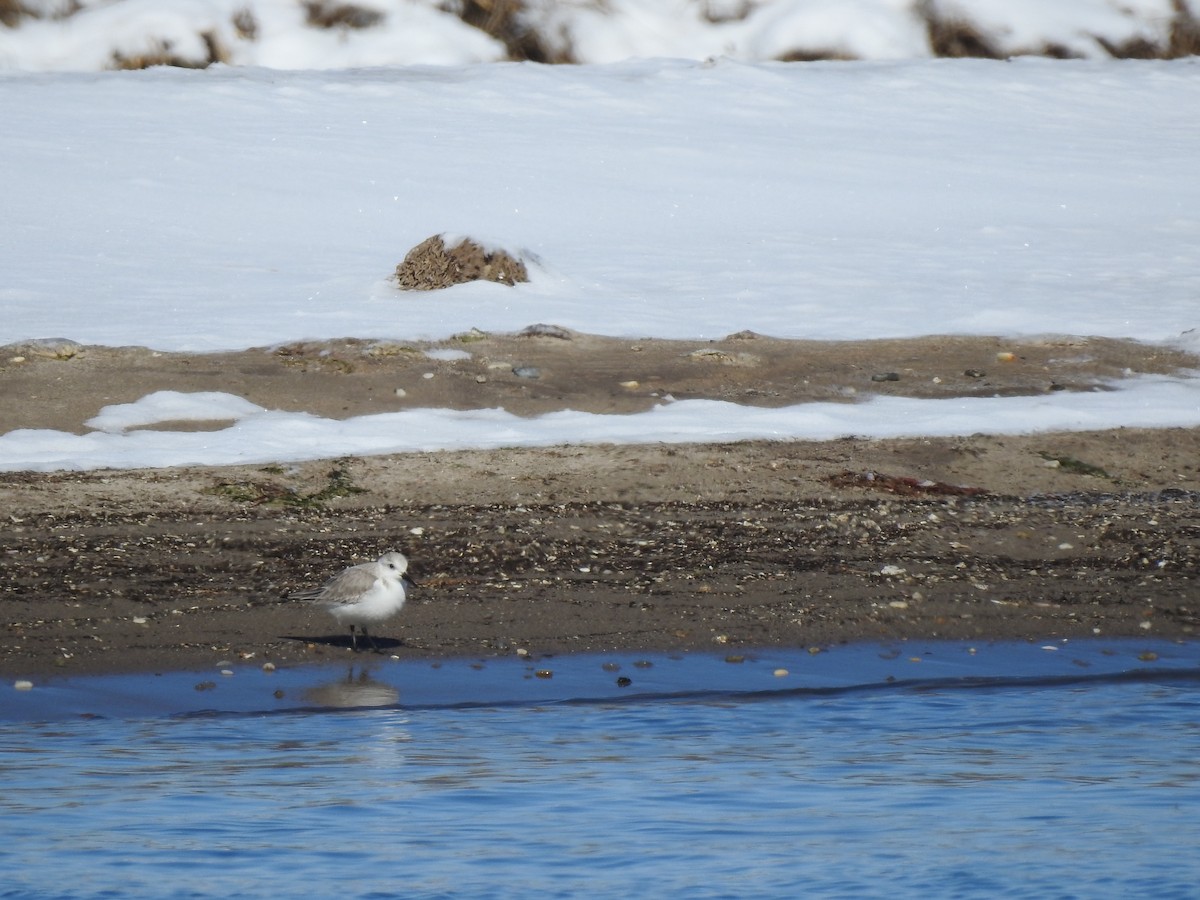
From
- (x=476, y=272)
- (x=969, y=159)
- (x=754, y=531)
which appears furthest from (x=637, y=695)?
(x=969, y=159)

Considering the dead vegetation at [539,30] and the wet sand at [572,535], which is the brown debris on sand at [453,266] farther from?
the dead vegetation at [539,30]

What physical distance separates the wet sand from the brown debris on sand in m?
3.92

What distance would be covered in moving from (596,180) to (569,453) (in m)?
12.8

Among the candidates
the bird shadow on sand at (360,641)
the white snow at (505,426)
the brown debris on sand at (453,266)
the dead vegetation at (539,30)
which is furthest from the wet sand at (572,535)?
the dead vegetation at (539,30)

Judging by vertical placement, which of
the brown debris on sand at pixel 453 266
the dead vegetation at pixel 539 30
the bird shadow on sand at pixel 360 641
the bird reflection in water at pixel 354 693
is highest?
the dead vegetation at pixel 539 30

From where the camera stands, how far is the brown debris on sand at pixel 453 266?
17.9m

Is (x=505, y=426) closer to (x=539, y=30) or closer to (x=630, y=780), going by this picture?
(x=630, y=780)

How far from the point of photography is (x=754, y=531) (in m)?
10.1

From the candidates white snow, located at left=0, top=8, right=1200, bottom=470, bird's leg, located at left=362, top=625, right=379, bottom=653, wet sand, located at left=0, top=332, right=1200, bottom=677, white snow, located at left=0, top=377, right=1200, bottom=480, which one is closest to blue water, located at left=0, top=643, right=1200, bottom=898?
bird's leg, located at left=362, top=625, right=379, bottom=653

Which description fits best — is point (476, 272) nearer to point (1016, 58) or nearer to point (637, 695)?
point (637, 695)

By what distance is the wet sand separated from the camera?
28.0ft

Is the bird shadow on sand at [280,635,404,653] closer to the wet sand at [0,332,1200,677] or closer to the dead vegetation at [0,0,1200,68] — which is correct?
the wet sand at [0,332,1200,677]

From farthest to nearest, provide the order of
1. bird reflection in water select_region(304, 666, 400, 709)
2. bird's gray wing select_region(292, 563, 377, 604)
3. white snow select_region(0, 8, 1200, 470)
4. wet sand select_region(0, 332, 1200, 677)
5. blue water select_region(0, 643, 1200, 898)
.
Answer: white snow select_region(0, 8, 1200, 470) < wet sand select_region(0, 332, 1200, 677) < bird's gray wing select_region(292, 563, 377, 604) < bird reflection in water select_region(304, 666, 400, 709) < blue water select_region(0, 643, 1200, 898)

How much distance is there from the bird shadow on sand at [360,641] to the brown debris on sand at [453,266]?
9668 mm
